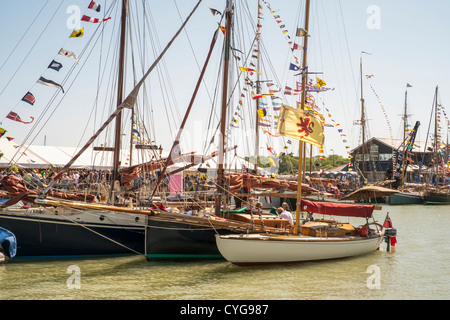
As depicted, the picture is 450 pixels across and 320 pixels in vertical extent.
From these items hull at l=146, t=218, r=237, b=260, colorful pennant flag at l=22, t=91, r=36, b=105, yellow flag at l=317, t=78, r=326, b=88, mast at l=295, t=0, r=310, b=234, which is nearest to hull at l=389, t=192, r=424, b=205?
yellow flag at l=317, t=78, r=326, b=88

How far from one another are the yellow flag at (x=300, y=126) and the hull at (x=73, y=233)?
23.1 feet

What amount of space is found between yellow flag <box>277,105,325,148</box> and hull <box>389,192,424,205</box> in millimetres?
39718

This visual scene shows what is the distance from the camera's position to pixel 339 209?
20.2 m

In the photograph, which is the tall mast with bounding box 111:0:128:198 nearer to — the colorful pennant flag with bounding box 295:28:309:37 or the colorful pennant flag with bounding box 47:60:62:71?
the colorful pennant flag with bounding box 47:60:62:71

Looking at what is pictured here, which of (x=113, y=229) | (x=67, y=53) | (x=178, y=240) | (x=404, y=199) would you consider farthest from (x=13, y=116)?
(x=404, y=199)

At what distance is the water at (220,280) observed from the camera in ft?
44.5

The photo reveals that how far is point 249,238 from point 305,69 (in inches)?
296

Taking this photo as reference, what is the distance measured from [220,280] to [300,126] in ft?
22.2

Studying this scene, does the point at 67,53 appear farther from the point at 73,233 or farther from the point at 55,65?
the point at 73,233

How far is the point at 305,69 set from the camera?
18.7 metres

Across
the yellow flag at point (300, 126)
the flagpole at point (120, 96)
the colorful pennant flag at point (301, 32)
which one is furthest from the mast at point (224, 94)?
the flagpole at point (120, 96)

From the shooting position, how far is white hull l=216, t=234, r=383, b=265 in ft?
52.9
